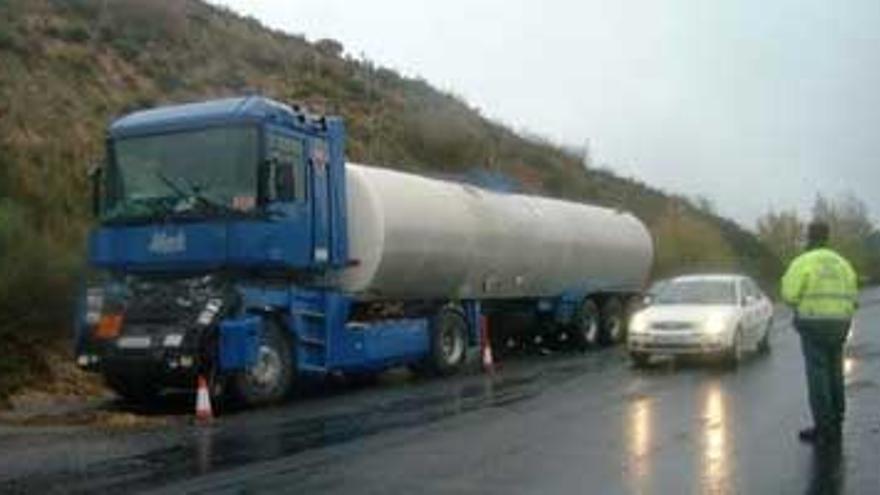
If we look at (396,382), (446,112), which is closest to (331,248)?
(396,382)

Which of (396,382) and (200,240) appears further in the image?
(396,382)

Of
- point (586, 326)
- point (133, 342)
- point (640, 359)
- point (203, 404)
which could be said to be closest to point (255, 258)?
Answer: point (133, 342)

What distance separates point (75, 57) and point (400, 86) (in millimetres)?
A: 24265

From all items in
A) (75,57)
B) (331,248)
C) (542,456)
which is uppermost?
(75,57)

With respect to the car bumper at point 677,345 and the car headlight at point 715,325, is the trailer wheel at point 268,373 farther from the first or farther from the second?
the car headlight at point 715,325

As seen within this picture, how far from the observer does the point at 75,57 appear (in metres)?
39.8

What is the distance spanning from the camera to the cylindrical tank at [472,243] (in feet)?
70.3

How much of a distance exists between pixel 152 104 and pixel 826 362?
1105 inches

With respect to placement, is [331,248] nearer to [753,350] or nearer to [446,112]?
[753,350]

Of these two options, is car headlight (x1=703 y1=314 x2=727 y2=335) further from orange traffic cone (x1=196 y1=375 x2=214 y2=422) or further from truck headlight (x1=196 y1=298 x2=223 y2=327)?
orange traffic cone (x1=196 y1=375 x2=214 y2=422)

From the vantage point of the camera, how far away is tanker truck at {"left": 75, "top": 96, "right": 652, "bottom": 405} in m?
18.2

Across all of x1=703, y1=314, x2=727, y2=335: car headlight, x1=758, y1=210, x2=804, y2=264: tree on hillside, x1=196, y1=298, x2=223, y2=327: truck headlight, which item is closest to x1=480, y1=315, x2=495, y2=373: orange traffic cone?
x1=703, y1=314, x2=727, y2=335: car headlight

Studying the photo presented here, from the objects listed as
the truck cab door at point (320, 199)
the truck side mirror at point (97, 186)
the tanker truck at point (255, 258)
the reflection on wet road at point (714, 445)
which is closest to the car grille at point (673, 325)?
the tanker truck at point (255, 258)

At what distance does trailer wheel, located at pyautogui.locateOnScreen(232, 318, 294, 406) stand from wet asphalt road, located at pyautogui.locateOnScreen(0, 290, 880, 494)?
367 millimetres
